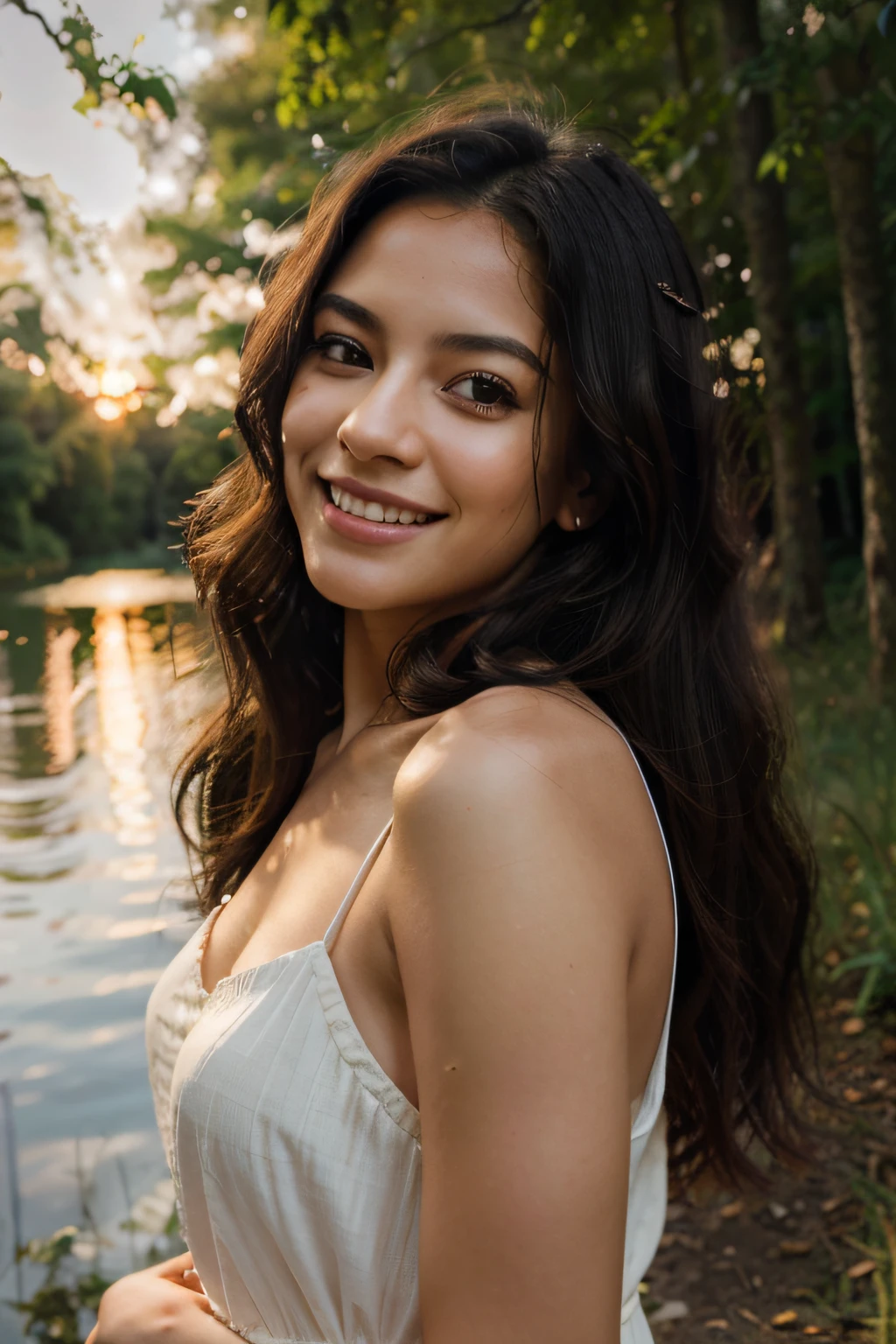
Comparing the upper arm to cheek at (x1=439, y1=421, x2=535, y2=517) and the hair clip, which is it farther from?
the hair clip

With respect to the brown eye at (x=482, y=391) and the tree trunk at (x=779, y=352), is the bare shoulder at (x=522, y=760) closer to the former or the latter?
the brown eye at (x=482, y=391)

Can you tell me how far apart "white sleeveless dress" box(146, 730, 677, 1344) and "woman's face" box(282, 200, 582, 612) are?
32cm

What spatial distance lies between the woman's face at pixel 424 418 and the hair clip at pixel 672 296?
0.15 meters

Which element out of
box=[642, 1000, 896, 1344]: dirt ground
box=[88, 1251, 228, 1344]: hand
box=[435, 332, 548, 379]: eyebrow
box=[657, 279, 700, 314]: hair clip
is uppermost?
box=[657, 279, 700, 314]: hair clip

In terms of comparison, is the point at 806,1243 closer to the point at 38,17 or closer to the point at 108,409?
the point at 108,409

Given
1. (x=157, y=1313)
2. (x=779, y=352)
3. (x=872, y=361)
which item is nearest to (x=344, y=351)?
(x=157, y=1313)

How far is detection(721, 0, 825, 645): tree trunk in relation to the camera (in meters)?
3.80

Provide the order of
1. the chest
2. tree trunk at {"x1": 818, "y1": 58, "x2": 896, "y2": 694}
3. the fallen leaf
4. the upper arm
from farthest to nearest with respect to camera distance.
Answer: tree trunk at {"x1": 818, "y1": 58, "x2": 896, "y2": 694}
the fallen leaf
the chest
the upper arm

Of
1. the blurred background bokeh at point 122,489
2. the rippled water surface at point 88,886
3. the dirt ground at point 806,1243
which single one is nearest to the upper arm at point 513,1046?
the blurred background bokeh at point 122,489

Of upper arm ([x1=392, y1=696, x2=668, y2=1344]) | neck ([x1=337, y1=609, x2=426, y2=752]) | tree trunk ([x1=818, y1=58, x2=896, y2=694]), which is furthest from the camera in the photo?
tree trunk ([x1=818, y1=58, x2=896, y2=694])

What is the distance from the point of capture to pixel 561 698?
1045 millimetres

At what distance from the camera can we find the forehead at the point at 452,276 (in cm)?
117

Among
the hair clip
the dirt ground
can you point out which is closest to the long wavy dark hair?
the hair clip

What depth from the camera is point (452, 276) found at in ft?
3.86
